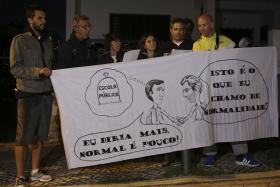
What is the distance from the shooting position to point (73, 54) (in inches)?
219

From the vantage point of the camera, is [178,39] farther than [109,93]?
Yes

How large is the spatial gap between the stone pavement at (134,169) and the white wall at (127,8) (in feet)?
13.8

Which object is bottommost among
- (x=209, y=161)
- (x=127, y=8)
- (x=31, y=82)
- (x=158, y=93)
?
(x=209, y=161)

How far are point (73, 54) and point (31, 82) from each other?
65cm

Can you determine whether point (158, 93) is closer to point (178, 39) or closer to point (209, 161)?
point (178, 39)

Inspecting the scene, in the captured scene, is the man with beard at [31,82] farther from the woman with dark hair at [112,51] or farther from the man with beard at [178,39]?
the man with beard at [178,39]

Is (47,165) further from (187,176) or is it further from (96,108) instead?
(187,176)

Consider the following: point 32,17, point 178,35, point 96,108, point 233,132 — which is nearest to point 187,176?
point 233,132

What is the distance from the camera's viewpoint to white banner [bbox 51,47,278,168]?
5207mm

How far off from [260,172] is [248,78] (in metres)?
1.18

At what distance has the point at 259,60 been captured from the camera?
5.73m

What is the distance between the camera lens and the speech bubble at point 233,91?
558cm

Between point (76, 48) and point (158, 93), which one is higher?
point (76, 48)

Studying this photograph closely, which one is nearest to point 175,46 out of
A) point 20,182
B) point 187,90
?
point 187,90
